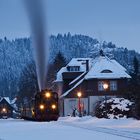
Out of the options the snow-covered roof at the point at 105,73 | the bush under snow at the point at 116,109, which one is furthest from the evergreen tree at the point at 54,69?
the bush under snow at the point at 116,109

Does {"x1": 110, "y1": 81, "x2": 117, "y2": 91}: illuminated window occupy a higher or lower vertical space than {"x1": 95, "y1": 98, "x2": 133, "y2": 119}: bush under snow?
higher

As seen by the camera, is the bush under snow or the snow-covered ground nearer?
the snow-covered ground

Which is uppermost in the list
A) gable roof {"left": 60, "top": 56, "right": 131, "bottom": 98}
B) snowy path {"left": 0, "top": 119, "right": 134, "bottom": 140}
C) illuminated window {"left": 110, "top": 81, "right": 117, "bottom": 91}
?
gable roof {"left": 60, "top": 56, "right": 131, "bottom": 98}

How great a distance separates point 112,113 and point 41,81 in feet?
39.7

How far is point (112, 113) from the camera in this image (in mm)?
43969

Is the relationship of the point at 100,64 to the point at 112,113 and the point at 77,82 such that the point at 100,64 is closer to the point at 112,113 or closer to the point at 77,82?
the point at 77,82

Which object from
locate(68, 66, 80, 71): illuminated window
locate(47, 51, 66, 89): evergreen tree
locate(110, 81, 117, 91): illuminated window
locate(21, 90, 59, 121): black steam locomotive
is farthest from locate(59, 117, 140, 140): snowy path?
locate(47, 51, 66, 89): evergreen tree

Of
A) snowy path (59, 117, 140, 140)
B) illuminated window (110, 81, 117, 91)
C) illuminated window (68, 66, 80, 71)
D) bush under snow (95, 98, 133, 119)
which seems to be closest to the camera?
snowy path (59, 117, 140, 140)

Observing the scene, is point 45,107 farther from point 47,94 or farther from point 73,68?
point 73,68

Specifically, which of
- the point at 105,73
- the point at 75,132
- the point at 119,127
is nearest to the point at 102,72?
the point at 105,73

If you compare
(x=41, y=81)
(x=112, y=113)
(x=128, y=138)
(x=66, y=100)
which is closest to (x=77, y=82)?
(x=66, y=100)

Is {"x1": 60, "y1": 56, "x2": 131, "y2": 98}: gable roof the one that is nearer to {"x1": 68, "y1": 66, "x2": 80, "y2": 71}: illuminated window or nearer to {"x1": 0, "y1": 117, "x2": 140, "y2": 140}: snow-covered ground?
{"x1": 68, "y1": 66, "x2": 80, "y2": 71}: illuminated window

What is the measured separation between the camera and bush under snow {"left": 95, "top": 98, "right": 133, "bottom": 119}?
4252cm

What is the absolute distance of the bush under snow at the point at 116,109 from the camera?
42522mm
